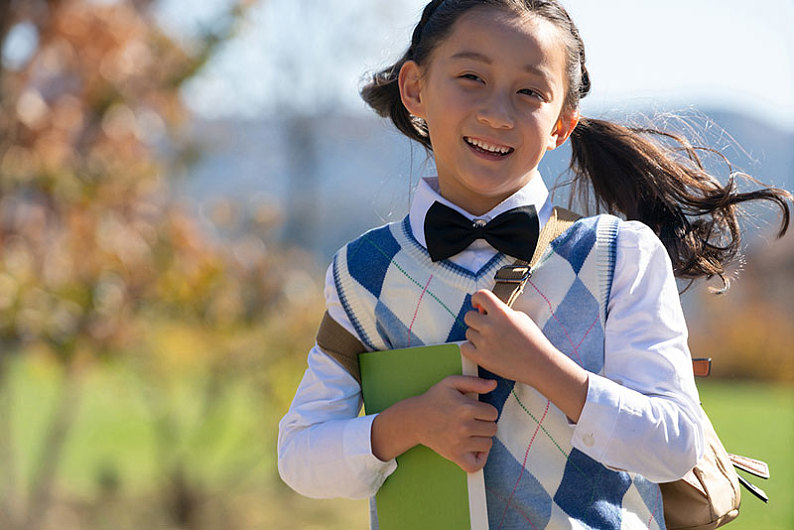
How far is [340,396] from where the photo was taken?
147 cm

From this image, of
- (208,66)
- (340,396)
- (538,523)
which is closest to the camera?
(538,523)

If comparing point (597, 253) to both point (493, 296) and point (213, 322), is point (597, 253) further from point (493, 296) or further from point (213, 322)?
point (213, 322)

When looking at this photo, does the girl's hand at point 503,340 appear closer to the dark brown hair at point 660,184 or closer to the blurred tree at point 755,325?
Result: the dark brown hair at point 660,184

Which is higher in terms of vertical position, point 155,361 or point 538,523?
point 538,523

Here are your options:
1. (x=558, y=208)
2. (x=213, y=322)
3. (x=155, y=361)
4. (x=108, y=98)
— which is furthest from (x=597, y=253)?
(x=155, y=361)

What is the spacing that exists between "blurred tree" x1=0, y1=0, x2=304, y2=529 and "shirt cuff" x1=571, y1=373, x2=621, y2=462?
11.7 ft

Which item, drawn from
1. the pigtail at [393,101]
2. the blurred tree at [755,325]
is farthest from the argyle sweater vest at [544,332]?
the blurred tree at [755,325]

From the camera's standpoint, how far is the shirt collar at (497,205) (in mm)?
1490

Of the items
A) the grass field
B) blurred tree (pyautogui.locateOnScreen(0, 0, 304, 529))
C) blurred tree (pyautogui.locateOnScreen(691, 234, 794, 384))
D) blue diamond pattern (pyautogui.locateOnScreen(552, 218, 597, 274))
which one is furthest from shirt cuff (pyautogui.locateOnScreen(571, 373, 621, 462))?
blurred tree (pyautogui.locateOnScreen(691, 234, 794, 384))

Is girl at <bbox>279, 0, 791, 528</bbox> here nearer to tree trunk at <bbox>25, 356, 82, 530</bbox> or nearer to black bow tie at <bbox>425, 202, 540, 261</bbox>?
black bow tie at <bbox>425, 202, 540, 261</bbox>

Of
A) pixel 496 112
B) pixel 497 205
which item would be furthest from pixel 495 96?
pixel 497 205

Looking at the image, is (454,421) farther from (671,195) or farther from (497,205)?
(671,195)

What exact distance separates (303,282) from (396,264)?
4132mm

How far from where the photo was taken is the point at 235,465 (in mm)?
6613
